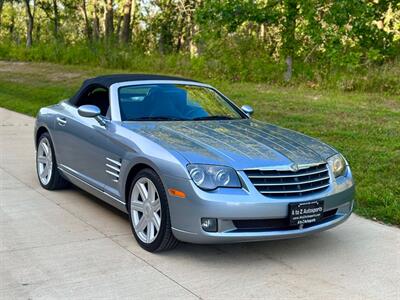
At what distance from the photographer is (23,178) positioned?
695cm

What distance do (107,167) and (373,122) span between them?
6721mm

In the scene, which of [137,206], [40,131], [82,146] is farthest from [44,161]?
[137,206]

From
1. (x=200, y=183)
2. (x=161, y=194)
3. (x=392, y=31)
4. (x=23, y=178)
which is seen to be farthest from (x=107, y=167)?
(x=392, y=31)

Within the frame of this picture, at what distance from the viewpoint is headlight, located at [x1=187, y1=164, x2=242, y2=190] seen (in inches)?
160

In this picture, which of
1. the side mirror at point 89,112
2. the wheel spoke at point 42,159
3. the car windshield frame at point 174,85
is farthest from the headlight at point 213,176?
the wheel spoke at point 42,159

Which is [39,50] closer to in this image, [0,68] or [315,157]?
[0,68]

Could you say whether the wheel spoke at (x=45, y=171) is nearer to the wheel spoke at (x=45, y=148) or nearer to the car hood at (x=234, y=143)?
the wheel spoke at (x=45, y=148)

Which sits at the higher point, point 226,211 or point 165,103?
point 165,103

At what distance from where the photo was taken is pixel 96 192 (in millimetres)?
5340

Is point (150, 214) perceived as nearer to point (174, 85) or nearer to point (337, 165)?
point (337, 165)

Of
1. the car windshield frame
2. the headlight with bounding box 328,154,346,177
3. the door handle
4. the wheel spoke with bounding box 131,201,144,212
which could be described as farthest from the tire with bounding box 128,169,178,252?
the door handle

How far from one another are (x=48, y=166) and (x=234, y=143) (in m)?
2.78

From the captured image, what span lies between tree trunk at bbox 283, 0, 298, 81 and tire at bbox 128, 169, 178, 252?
1281 cm

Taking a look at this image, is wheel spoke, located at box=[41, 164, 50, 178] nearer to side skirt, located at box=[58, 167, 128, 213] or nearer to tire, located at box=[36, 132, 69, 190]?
tire, located at box=[36, 132, 69, 190]
